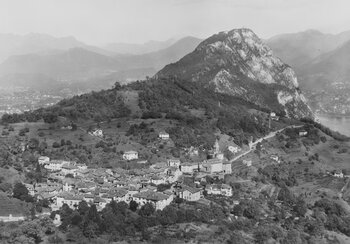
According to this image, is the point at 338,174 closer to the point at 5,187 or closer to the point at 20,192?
the point at 20,192

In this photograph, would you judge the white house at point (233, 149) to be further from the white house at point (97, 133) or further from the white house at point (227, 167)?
the white house at point (97, 133)

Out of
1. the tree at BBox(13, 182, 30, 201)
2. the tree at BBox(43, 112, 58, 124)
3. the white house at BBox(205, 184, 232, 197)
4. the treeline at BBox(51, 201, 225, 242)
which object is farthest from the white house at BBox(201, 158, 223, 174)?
the tree at BBox(43, 112, 58, 124)

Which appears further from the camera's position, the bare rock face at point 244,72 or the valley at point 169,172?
the bare rock face at point 244,72

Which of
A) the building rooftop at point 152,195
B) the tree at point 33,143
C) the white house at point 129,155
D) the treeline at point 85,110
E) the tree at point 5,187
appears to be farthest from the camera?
the treeline at point 85,110

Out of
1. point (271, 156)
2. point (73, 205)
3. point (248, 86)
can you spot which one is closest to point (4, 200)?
point (73, 205)

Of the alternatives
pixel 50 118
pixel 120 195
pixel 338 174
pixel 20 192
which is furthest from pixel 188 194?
pixel 50 118

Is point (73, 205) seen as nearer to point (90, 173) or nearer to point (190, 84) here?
point (90, 173)

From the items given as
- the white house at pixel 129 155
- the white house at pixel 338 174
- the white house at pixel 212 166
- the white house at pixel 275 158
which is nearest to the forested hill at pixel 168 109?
the white house at pixel 275 158
